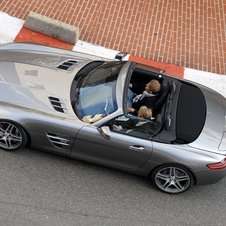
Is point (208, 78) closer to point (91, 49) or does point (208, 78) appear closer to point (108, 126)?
point (91, 49)

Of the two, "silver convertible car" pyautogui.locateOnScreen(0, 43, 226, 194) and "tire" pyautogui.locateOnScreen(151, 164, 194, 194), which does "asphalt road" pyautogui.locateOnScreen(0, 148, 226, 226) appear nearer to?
"tire" pyautogui.locateOnScreen(151, 164, 194, 194)

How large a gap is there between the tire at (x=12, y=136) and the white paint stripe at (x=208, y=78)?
4387mm

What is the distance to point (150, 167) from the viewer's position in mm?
4238

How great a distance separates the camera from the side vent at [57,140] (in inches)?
162

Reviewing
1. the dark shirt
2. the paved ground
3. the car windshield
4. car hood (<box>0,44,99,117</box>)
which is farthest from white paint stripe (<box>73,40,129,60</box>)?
the car windshield

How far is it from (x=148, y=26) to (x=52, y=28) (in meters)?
2.79

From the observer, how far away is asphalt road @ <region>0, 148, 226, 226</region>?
383 cm

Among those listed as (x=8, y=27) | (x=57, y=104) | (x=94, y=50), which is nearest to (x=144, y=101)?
(x=57, y=104)

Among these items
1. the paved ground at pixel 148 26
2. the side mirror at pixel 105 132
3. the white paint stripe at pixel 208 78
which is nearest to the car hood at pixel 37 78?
the side mirror at pixel 105 132

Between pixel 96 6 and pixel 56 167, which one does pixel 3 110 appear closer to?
pixel 56 167

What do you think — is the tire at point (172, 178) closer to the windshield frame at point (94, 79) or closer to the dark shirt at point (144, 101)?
the dark shirt at point (144, 101)

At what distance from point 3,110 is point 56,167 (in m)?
1.18

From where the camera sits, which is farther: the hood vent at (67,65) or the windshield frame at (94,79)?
the hood vent at (67,65)

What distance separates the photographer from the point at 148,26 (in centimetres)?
824
